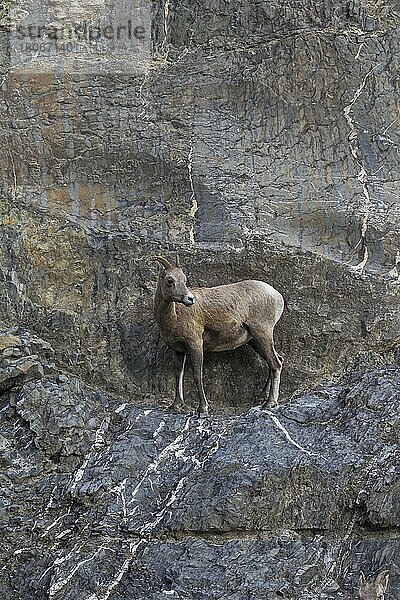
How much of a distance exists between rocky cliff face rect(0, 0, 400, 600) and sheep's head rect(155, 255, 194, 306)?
36.1 inches

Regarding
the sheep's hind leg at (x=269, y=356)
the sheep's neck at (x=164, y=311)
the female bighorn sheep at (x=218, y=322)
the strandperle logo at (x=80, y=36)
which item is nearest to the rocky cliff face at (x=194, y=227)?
the strandperle logo at (x=80, y=36)

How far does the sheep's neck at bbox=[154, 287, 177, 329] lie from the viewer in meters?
6.89

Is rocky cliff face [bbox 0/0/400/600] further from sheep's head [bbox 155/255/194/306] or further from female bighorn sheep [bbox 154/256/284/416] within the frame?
sheep's head [bbox 155/255/194/306]

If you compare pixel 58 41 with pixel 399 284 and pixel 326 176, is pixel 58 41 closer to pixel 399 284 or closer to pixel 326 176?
pixel 326 176

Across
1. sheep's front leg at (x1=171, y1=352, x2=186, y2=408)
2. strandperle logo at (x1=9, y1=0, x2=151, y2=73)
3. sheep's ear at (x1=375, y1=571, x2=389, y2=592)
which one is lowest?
sheep's ear at (x1=375, y1=571, x2=389, y2=592)

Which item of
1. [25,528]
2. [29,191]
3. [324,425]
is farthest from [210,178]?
[25,528]

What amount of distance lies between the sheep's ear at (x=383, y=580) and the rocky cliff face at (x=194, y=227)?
93 cm

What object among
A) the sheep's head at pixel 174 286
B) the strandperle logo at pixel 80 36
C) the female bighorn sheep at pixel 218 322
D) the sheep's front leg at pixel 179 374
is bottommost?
the sheep's front leg at pixel 179 374

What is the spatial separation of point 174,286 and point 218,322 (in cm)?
57

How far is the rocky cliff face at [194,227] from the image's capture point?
265 inches

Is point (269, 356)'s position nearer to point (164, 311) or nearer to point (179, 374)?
point (179, 374)

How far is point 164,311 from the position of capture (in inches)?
272

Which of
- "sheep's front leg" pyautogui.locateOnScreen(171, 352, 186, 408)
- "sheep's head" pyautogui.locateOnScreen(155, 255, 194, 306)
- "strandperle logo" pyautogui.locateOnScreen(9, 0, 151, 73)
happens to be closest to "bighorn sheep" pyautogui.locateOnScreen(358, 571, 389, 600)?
"sheep's front leg" pyautogui.locateOnScreen(171, 352, 186, 408)

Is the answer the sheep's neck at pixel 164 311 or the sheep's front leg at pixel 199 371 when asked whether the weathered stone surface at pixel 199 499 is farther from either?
the sheep's neck at pixel 164 311
